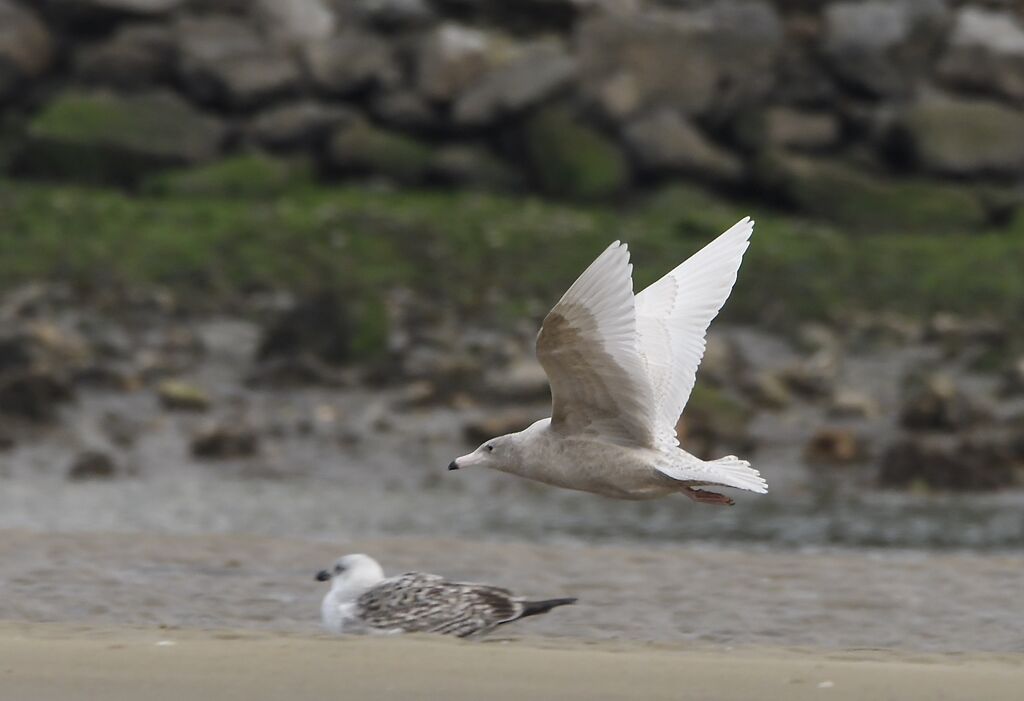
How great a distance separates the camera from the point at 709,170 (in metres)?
20.2

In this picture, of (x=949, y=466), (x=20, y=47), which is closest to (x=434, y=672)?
(x=949, y=466)

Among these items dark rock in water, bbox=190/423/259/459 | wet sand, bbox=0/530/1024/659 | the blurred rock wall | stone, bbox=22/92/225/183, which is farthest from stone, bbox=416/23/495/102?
wet sand, bbox=0/530/1024/659

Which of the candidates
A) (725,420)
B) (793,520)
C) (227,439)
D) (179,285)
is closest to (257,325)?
(179,285)

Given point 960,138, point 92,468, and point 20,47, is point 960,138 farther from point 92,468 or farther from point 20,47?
point 92,468

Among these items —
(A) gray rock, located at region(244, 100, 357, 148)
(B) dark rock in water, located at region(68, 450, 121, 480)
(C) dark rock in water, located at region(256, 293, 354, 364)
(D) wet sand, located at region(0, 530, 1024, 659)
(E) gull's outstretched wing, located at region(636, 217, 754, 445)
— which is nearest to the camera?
(E) gull's outstretched wing, located at region(636, 217, 754, 445)

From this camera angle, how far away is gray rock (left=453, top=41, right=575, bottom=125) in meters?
20.3

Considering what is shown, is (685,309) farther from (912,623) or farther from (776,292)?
(776,292)

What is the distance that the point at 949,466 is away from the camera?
45.6 feet

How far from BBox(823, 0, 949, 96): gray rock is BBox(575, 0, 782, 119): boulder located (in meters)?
0.72

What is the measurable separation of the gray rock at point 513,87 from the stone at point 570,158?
0.23 meters

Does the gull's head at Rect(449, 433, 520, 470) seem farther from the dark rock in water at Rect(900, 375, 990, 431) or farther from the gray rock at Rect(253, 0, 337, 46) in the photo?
the gray rock at Rect(253, 0, 337, 46)

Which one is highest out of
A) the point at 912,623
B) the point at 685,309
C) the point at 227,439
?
the point at 227,439

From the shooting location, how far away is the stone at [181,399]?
49.5 feet

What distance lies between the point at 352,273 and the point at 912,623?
9.18 metres
